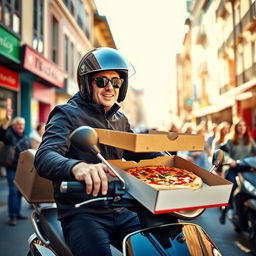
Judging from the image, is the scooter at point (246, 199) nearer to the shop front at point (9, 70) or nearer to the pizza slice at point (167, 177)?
the pizza slice at point (167, 177)

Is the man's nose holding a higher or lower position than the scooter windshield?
higher

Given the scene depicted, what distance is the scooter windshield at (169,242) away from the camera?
1.49 metres

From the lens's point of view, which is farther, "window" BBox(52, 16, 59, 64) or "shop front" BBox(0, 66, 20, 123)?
"window" BBox(52, 16, 59, 64)

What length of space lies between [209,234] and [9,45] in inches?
279

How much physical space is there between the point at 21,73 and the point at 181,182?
10.9 m

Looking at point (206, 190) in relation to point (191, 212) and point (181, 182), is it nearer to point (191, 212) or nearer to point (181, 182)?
point (181, 182)

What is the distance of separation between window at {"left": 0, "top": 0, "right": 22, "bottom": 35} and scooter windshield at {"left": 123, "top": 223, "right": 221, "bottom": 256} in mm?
8104

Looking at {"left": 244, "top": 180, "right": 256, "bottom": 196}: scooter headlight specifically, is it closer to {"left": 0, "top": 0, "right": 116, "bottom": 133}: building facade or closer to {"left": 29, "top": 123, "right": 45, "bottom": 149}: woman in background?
{"left": 29, "top": 123, "right": 45, "bottom": 149}: woman in background

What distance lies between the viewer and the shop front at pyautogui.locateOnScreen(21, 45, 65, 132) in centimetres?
1049

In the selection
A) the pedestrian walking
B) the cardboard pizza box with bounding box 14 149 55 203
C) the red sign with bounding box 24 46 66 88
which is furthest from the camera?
the red sign with bounding box 24 46 66 88

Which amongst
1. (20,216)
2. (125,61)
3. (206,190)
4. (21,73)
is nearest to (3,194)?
(20,216)

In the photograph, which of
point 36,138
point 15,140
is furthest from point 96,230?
point 36,138

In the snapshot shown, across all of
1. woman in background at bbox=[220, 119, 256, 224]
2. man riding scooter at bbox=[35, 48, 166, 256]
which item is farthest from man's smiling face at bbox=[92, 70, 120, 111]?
woman in background at bbox=[220, 119, 256, 224]

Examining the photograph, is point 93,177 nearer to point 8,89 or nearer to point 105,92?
point 105,92
